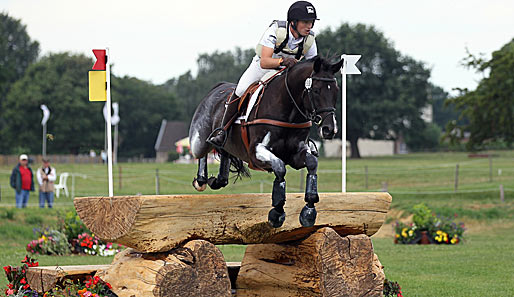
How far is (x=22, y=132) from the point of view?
50.8 metres

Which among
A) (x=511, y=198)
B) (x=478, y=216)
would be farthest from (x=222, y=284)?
(x=511, y=198)

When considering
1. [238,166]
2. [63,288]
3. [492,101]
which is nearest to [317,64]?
[238,166]

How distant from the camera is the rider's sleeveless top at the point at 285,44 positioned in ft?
20.7

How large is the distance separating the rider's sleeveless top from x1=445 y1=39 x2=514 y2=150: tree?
17891mm

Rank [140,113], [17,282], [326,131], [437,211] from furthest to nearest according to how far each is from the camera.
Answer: [140,113] → [437,211] → [17,282] → [326,131]

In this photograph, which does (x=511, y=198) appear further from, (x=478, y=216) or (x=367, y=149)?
(x=367, y=149)

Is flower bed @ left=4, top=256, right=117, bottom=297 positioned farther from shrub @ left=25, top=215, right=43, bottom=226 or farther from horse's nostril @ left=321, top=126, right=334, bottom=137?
shrub @ left=25, top=215, right=43, bottom=226

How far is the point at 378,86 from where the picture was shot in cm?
4906

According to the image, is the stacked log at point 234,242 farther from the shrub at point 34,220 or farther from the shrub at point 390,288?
the shrub at point 34,220

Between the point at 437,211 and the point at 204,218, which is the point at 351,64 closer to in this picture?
the point at 204,218

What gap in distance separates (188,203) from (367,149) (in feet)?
197

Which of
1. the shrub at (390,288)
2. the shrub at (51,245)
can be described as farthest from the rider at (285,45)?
the shrub at (51,245)

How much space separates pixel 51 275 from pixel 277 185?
2.74m

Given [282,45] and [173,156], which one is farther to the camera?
[173,156]
